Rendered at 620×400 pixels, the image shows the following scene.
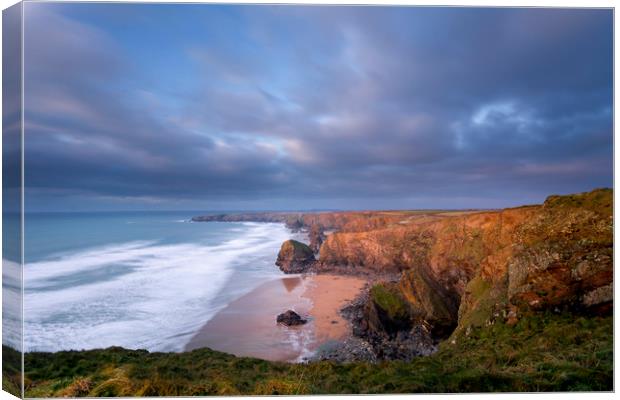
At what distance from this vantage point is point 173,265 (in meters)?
5.44

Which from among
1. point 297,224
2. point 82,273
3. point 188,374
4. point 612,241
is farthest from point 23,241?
point 612,241

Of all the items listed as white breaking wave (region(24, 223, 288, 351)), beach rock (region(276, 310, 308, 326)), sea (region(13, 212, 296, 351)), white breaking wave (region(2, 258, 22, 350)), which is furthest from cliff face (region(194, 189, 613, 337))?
white breaking wave (region(2, 258, 22, 350))

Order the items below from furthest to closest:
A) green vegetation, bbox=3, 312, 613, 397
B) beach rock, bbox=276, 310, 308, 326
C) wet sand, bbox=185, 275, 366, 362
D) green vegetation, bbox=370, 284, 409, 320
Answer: green vegetation, bbox=370, 284, 409, 320
beach rock, bbox=276, 310, 308, 326
wet sand, bbox=185, 275, 366, 362
green vegetation, bbox=3, 312, 613, 397

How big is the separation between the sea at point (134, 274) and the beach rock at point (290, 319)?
119 cm

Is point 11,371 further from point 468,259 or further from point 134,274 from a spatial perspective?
point 468,259

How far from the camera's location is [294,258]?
21.0 feet

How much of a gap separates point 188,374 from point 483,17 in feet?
18.0

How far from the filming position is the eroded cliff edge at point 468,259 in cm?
356

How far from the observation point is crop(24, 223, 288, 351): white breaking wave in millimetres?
4082

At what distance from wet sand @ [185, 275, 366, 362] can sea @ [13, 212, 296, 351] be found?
30cm

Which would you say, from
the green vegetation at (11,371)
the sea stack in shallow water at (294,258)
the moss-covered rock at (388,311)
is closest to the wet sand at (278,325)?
the sea stack in shallow water at (294,258)

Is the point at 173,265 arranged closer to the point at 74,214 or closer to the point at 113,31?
the point at 74,214

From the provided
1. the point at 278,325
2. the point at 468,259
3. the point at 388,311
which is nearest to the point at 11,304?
the point at 278,325

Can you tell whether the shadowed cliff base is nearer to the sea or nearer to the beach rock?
the sea
